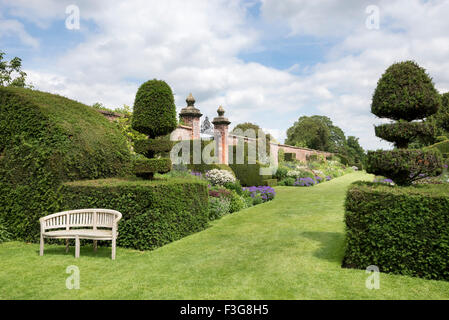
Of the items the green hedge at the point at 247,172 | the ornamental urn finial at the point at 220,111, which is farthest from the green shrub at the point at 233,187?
the ornamental urn finial at the point at 220,111

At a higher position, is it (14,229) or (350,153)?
(350,153)

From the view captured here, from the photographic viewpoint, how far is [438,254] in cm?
437

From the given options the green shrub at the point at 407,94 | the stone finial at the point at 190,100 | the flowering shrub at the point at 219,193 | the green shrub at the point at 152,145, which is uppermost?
the stone finial at the point at 190,100

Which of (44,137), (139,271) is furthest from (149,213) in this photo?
(44,137)

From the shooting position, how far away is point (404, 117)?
5965mm

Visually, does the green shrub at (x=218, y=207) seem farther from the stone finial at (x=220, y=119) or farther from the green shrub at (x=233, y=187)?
the stone finial at (x=220, y=119)

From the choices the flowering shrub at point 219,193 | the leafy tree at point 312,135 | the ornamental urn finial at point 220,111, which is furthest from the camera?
the leafy tree at point 312,135

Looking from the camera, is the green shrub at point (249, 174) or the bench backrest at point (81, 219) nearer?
the bench backrest at point (81, 219)

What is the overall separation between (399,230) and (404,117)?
8.33ft

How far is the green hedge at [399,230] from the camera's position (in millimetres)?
4371

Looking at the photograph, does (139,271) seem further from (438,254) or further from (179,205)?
(438,254)

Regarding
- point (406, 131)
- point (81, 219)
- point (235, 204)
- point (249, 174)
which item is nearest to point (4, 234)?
point (81, 219)

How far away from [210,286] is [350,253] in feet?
7.87

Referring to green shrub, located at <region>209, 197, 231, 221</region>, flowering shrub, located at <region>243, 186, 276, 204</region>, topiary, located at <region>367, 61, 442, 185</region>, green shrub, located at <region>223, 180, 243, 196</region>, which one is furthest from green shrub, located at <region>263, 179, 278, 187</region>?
topiary, located at <region>367, 61, 442, 185</region>
